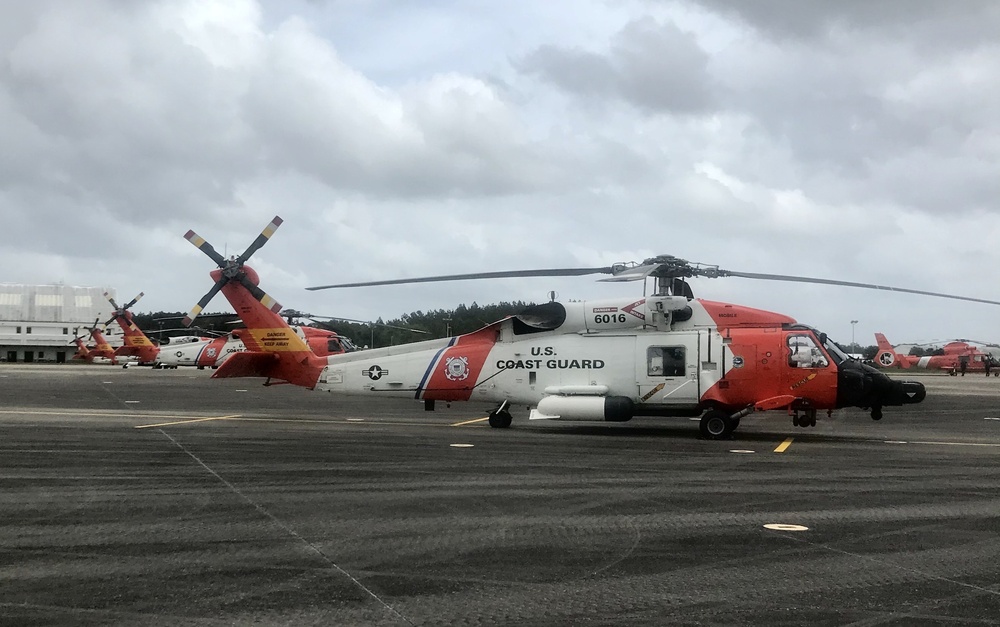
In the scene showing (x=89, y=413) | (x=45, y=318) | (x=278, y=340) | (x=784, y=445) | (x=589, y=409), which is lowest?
(x=784, y=445)

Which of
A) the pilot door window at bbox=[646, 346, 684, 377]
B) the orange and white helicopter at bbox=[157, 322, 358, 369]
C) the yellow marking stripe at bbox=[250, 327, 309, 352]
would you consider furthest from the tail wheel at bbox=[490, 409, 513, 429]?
the orange and white helicopter at bbox=[157, 322, 358, 369]

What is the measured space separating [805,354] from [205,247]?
16.8 meters

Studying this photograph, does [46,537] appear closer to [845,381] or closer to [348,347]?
[845,381]

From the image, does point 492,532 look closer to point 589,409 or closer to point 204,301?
point 589,409

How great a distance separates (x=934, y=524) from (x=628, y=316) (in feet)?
39.9

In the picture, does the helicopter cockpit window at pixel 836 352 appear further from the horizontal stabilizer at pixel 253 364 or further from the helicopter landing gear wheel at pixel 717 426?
Result: the horizontal stabilizer at pixel 253 364

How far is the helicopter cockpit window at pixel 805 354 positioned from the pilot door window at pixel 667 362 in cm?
250

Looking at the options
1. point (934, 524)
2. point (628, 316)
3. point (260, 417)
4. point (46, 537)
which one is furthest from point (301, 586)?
point (260, 417)

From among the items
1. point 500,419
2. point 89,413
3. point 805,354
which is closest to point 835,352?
point 805,354

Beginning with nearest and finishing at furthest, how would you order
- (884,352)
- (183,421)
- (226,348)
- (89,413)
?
(183,421) < (89,413) < (226,348) < (884,352)

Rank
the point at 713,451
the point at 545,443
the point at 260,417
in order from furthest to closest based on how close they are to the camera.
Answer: the point at 260,417, the point at 545,443, the point at 713,451

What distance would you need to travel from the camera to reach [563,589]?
262 inches

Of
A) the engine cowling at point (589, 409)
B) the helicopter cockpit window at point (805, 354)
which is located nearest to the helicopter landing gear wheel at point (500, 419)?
the engine cowling at point (589, 409)

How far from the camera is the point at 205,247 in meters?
25.1
